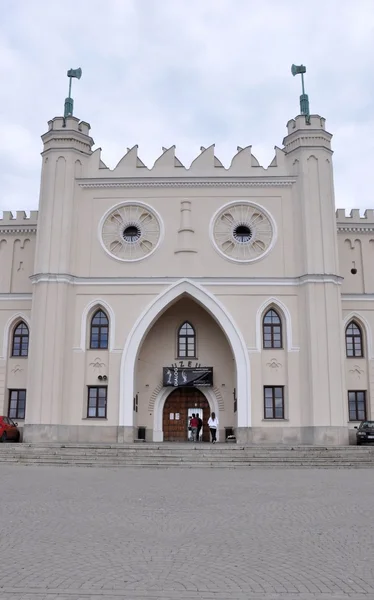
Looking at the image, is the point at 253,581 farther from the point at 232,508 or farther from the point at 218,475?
the point at 218,475

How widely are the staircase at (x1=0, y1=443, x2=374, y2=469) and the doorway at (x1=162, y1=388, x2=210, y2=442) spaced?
6889 millimetres

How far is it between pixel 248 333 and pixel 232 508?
16571 millimetres

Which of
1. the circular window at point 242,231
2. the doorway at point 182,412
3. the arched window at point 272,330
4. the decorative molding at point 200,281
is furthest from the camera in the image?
the doorway at point 182,412

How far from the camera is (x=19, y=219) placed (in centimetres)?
3066

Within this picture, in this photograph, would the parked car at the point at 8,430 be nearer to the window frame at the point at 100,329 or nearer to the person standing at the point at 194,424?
the window frame at the point at 100,329

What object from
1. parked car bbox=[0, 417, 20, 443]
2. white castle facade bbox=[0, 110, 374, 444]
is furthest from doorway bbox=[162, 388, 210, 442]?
parked car bbox=[0, 417, 20, 443]

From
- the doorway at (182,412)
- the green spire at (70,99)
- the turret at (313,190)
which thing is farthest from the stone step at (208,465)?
the green spire at (70,99)

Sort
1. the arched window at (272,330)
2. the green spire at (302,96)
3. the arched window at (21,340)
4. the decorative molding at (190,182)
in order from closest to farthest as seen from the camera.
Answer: the arched window at (272,330), the decorative molding at (190,182), the arched window at (21,340), the green spire at (302,96)

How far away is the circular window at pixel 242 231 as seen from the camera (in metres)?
27.9

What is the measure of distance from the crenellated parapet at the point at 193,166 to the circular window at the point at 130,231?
1745mm

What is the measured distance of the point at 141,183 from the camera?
28.6 meters

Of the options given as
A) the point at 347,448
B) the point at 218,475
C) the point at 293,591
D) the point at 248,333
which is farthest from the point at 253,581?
the point at 248,333

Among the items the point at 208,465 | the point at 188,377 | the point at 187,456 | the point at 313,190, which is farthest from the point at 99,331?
the point at 313,190

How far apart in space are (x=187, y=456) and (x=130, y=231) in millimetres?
12283
